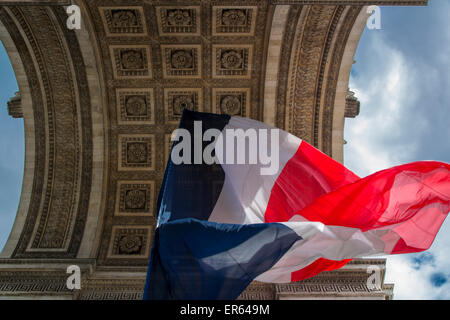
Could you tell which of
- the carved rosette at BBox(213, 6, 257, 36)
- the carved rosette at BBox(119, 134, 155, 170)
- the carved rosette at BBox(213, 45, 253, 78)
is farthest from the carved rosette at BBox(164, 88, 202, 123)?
the carved rosette at BBox(213, 6, 257, 36)

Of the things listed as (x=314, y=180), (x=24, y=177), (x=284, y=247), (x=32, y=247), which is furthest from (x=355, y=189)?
(x=24, y=177)

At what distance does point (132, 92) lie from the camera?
13.6 metres

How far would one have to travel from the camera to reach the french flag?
20.6 ft

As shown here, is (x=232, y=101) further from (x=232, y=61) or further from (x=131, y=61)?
(x=131, y=61)

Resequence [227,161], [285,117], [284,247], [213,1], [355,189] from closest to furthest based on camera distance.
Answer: [284,247] < [355,189] < [227,161] < [213,1] < [285,117]

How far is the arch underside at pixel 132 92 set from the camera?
12148 millimetres

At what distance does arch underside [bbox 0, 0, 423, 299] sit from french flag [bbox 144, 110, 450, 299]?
4098 mm

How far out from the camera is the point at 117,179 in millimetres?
13758

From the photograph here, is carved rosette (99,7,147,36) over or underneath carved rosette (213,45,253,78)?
over

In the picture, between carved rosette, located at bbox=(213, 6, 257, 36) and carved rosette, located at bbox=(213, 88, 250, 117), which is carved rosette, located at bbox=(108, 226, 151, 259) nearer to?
carved rosette, located at bbox=(213, 88, 250, 117)

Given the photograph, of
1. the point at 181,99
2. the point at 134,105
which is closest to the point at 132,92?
the point at 134,105

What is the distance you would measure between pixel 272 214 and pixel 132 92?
7.43m

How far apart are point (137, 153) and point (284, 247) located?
856 cm

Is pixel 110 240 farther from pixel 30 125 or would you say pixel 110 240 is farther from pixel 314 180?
pixel 314 180
